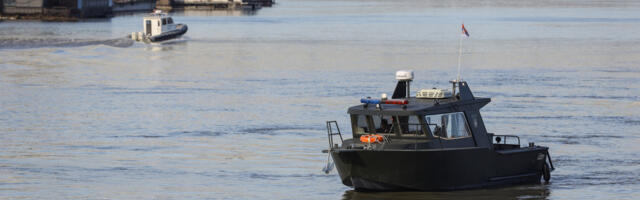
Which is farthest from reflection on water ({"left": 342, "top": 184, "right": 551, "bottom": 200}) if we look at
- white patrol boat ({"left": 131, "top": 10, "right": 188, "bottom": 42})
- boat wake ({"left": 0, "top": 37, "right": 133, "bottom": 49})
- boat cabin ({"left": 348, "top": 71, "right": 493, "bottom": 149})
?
white patrol boat ({"left": 131, "top": 10, "right": 188, "bottom": 42})

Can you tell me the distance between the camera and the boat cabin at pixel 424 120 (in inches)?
950

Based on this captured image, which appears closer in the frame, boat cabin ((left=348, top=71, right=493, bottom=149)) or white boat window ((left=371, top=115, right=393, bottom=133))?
boat cabin ((left=348, top=71, right=493, bottom=149))

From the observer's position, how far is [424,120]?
24.1 metres

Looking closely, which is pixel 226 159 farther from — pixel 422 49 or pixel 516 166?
pixel 422 49

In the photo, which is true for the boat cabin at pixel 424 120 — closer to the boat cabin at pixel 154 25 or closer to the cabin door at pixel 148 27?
the boat cabin at pixel 154 25

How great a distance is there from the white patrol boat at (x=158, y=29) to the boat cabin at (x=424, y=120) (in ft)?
260

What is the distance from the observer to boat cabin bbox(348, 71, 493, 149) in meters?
24.1

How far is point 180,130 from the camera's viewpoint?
39188 mm

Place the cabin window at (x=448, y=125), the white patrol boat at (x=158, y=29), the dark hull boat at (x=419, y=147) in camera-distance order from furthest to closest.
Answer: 1. the white patrol boat at (x=158, y=29)
2. the cabin window at (x=448, y=125)
3. the dark hull boat at (x=419, y=147)

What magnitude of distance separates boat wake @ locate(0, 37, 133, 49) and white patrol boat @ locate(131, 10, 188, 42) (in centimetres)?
206

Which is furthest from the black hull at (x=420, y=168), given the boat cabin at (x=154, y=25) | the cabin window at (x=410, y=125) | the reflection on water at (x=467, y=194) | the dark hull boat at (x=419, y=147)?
the boat cabin at (x=154, y=25)

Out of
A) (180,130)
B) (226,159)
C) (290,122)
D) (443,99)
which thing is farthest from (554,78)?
(443,99)

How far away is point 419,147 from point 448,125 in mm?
1140

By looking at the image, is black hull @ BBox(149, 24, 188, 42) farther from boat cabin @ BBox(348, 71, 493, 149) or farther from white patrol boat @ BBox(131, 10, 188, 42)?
boat cabin @ BBox(348, 71, 493, 149)
